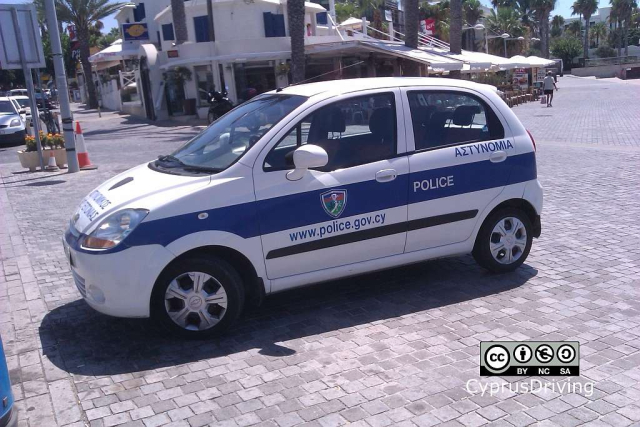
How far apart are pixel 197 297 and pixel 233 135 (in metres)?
1.44

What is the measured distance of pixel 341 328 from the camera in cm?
499

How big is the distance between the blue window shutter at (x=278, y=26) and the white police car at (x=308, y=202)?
26.4 metres

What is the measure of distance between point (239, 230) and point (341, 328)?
1.11m

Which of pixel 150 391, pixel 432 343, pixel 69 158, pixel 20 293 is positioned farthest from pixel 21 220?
pixel 432 343

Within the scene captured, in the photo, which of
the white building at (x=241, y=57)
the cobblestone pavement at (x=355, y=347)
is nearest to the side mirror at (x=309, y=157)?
the cobblestone pavement at (x=355, y=347)

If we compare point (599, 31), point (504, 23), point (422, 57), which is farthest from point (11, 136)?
point (599, 31)

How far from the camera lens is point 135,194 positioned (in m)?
4.80

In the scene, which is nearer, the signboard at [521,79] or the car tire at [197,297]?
the car tire at [197,297]

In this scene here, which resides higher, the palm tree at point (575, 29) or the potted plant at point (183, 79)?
the palm tree at point (575, 29)

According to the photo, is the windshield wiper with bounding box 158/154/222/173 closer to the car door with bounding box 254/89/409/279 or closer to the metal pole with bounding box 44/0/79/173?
the car door with bounding box 254/89/409/279

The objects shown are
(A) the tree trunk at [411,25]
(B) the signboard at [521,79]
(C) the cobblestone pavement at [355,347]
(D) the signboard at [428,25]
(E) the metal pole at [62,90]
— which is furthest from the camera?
(D) the signboard at [428,25]

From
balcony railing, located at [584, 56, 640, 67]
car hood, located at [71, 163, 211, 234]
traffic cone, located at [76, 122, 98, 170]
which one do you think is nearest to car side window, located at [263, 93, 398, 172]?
A: car hood, located at [71, 163, 211, 234]

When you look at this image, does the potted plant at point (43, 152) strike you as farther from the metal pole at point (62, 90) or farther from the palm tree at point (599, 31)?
the palm tree at point (599, 31)

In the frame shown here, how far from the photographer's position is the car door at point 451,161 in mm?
5430
